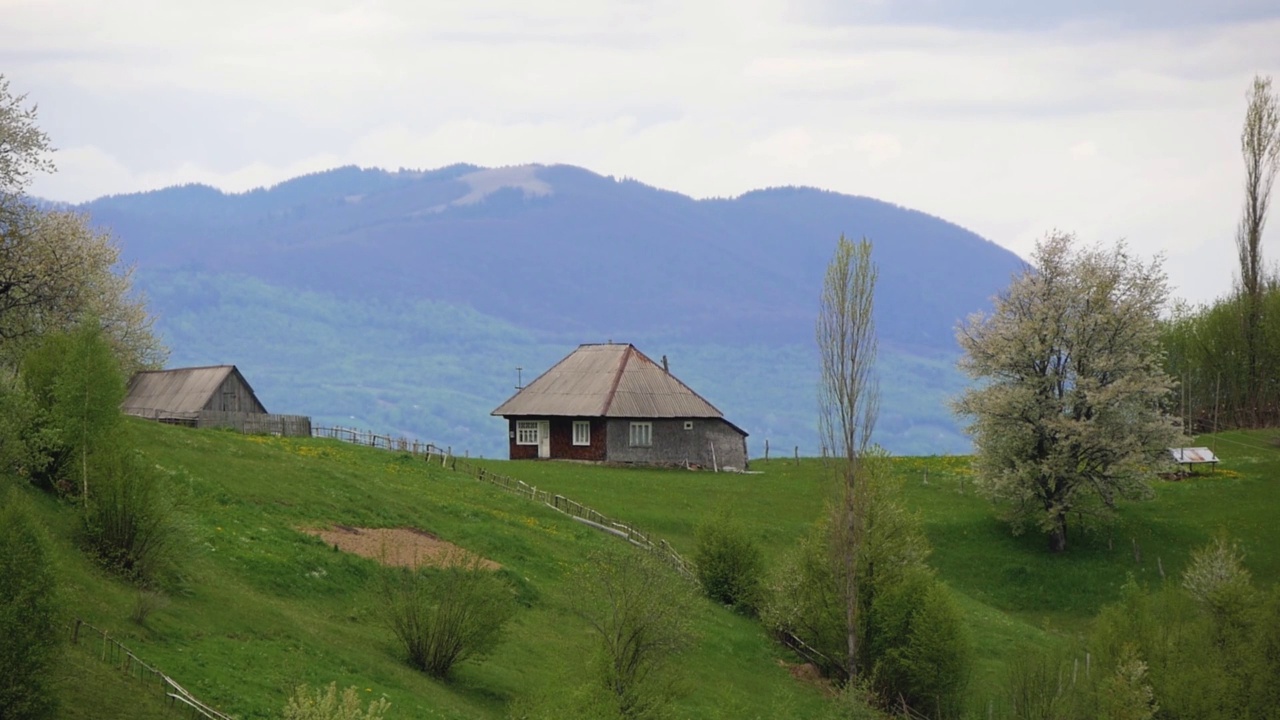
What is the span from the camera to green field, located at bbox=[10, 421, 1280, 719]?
1268 inches

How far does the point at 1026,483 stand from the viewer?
6253 cm

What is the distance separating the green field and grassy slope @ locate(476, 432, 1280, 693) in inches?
5.4

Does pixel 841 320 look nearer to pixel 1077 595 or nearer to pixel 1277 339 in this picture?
pixel 1077 595

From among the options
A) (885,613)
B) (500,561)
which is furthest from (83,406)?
(885,613)

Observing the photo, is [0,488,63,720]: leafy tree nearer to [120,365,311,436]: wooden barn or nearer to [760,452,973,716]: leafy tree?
[760,452,973,716]: leafy tree

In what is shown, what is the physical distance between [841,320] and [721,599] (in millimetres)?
11908

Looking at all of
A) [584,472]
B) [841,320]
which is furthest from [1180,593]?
[584,472]

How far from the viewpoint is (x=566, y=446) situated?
82.8m

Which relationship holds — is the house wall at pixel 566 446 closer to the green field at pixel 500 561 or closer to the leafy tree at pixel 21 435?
the green field at pixel 500 561

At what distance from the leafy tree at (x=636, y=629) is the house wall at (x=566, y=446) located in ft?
150

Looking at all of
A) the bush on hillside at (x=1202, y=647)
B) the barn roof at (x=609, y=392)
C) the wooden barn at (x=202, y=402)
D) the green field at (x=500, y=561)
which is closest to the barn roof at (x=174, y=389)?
the wooden barn at (x=202, y=402)

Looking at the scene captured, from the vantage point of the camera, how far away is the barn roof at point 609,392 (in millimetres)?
81750

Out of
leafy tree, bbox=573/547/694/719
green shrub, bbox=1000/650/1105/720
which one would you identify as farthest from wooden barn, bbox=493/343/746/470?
leafy tree, bbox=573/547/694/719

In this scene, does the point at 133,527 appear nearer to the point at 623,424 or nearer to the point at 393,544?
the point at 393,544
